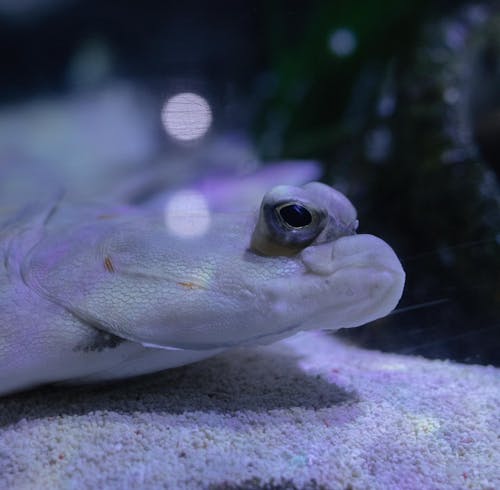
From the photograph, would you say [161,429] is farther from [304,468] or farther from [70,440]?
[304,468]

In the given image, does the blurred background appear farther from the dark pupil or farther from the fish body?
the dark pupil

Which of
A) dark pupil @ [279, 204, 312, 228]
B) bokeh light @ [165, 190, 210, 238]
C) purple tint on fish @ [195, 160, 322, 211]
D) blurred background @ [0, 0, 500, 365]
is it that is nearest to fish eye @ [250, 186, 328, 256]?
dark pupil @ [279, 204, 312, 228]

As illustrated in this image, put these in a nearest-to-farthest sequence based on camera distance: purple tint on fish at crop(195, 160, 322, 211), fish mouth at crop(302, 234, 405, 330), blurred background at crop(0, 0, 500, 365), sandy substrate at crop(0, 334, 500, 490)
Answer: sandy substrate at crop(0, 334, 500, 490)
fish mouth at crop(302, 234, 405, 330)
blurred background at crop(0, 0, 500, 365)
purple tint on fish at crop(195, 160, 322, 211)

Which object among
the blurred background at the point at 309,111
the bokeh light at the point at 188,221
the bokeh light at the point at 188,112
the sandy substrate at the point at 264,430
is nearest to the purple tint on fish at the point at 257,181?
the blurred background at the point at 309,111

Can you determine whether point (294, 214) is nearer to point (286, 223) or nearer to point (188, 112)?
point (286, 223)

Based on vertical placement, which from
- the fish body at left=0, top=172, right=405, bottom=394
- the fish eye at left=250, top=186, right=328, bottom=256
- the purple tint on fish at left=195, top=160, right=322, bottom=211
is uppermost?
the fish eye at left=250, top=186, right=328, bottom=256

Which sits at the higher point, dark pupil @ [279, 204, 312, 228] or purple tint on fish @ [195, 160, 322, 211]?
dark pupil @ [279, 204, 312, 228]

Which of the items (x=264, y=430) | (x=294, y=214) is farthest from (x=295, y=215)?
(x=264, y=430)
